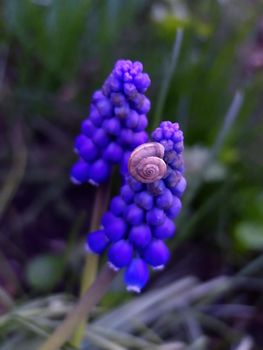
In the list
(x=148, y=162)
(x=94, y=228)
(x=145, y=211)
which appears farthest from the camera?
(x=94, y=228)

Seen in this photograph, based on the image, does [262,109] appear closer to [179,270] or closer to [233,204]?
[233,204]

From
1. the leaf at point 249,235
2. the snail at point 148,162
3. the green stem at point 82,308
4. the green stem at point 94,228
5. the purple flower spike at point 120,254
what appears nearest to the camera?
the snail at point 148,162

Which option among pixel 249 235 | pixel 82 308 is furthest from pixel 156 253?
pixel 249 235

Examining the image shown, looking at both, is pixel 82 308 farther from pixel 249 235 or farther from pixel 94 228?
pixel 249 235

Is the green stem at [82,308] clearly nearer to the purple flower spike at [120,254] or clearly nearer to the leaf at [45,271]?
the purple flower spike at [120,254]

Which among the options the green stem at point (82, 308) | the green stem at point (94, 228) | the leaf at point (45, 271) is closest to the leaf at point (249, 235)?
the leaf at point (45, 271)

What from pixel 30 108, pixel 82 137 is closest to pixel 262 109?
pixel 30 108

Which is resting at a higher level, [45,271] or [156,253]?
[156,253]

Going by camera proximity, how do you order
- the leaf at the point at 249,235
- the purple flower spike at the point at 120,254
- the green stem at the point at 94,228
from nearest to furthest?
1. the purple flower spike at the point at 120,254
2. the green stem at the point at 94,228
3. the leaf at the point at 249,235
